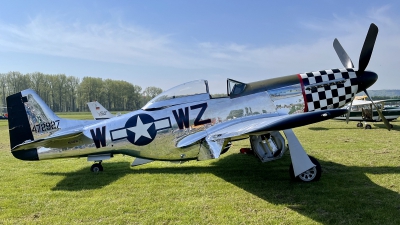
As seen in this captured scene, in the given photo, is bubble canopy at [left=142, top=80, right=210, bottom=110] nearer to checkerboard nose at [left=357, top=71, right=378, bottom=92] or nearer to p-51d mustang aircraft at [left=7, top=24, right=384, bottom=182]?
p-51d mustang aircraft at [left=7, top=24, right=384, bottom=182]

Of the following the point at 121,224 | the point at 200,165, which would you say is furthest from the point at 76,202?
the point at 200,165

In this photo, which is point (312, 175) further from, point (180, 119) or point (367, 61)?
point (367, 61)

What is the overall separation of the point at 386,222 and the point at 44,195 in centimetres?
561

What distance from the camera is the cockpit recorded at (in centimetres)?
609

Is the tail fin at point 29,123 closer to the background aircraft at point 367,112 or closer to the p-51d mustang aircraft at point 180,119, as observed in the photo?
the p-51d mustang aircraft at point 180,119

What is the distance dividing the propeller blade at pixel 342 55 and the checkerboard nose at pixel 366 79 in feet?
2.01

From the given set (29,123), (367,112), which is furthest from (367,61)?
(367,112)

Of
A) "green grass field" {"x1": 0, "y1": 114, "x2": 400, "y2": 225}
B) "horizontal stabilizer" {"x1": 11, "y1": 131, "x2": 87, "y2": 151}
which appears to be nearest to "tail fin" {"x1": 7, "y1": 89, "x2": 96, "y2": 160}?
"horizontal stabilizer" {"x1": 11, "y1": 131, "x2": 87, "y2": 151}

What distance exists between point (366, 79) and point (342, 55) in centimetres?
156

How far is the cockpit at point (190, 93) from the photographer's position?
609 centimetres

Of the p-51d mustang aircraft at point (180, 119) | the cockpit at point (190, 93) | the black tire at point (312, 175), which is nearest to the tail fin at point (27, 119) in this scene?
the p-51d mustang aircraft at point (180, 119)

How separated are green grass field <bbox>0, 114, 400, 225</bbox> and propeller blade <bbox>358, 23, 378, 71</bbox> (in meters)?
2.56

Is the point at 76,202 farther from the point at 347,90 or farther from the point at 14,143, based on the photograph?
the point at 347,90

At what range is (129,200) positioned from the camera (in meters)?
4.53
